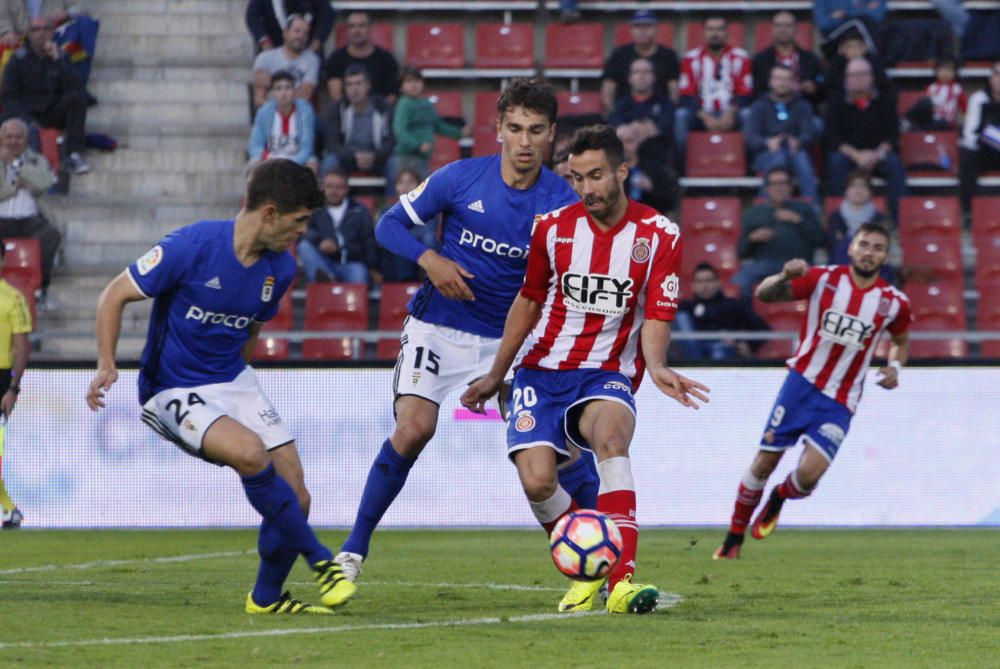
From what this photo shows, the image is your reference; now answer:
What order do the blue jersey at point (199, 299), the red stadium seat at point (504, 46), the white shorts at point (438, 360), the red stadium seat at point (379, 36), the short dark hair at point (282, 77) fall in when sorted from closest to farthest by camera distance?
1. the blue jersey at point (199, 299)
2. the white shorts at point (438, 360)
3. the short dark hair at point (282, 77)
4. the red stadium seat at point (504, 46)
5. the red stadium seat at point (379, 36)

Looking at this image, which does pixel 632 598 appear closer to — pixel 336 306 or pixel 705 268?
pixel 705 268

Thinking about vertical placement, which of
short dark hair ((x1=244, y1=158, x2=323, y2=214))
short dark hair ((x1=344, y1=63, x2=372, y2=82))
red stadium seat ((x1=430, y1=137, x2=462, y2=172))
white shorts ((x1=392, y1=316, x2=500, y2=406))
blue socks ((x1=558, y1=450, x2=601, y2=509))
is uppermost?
short dark hair ((x1=344, y1=63, x2=372, y2=82))

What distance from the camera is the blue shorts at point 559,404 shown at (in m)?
6.90

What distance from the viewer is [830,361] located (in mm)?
10945

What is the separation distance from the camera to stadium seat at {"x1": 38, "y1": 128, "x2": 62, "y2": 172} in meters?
17.1

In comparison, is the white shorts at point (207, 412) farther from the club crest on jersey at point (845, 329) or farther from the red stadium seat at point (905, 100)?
the red stadium seat at point (905, 100)

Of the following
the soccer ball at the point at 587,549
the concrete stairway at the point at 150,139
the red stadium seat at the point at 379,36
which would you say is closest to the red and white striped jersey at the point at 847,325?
the soccer ball at the point at 587,549

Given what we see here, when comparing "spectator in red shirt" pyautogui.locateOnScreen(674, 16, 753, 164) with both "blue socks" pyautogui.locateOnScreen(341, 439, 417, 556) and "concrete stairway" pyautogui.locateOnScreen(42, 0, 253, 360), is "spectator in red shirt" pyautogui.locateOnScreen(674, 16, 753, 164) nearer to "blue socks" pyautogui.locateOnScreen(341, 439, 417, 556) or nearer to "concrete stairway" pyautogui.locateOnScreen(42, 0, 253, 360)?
"concrete stairway" pyautogui.locateOnScreen(42, 0, 253, 360)

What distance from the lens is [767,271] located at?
15.2m

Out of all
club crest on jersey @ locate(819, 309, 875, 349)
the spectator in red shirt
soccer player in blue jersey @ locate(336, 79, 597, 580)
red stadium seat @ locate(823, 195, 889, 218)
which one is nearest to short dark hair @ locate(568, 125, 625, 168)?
soccer player in blue jersey @ locate(336, 79, 597, 580)

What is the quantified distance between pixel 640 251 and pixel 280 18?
1160 centimetres

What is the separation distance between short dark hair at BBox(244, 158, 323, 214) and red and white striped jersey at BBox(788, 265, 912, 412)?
16.8 ft

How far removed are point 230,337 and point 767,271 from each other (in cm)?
905

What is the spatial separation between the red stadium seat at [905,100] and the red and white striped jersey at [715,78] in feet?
5.73
